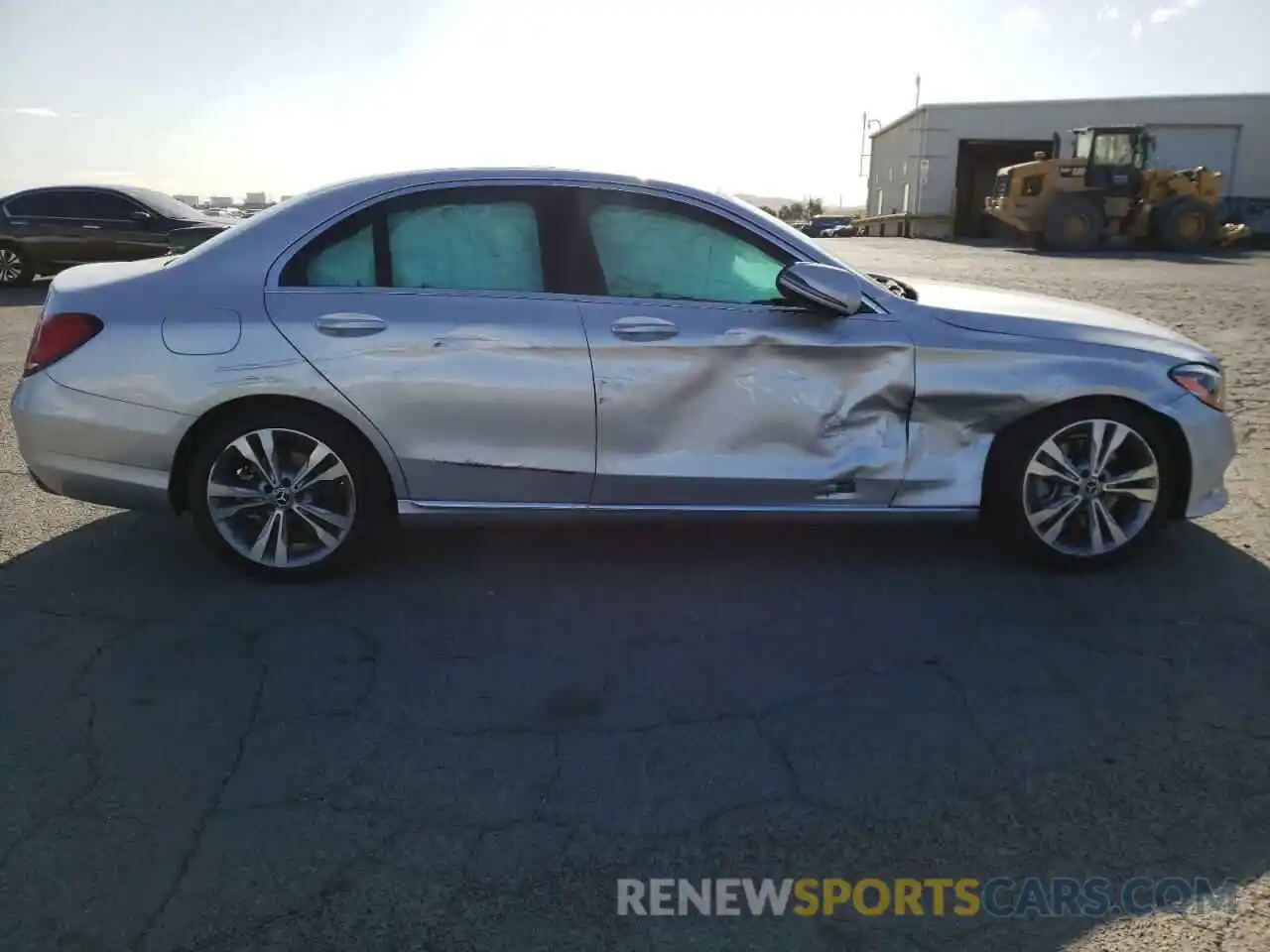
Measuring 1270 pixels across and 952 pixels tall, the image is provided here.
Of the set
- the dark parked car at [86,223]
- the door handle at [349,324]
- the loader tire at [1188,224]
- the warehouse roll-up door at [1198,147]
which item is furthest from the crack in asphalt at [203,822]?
the warehouse roll-up door at [1198,147]

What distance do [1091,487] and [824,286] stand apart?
1.40m

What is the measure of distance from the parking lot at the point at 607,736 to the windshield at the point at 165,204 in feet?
37.6

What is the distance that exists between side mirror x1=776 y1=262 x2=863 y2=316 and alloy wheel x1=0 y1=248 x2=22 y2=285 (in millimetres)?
15378

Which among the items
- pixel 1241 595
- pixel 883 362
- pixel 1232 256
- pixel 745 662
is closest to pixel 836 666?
pixel 745 662

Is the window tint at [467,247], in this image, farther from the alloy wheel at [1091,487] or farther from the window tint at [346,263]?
the alloy wheel at [1091,487]

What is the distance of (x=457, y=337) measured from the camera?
3.69m

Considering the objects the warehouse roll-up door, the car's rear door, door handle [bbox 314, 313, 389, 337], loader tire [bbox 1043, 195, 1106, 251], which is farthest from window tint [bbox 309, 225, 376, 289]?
the warehouse roll-up door

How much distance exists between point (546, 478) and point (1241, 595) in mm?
2730

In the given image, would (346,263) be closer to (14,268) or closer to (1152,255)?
(14,268)

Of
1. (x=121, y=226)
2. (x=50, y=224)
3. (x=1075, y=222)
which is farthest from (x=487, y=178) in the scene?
(x=1075, y=222)

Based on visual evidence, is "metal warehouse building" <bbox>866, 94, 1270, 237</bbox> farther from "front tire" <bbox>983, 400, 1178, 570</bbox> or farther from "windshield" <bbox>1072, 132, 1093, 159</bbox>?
"front tire" <bbox>983, 400, 1178, 570</bbox>

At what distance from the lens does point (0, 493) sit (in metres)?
4.96

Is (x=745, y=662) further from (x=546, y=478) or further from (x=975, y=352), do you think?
(x=975, y=352)

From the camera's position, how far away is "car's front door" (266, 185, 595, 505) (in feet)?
12.1
